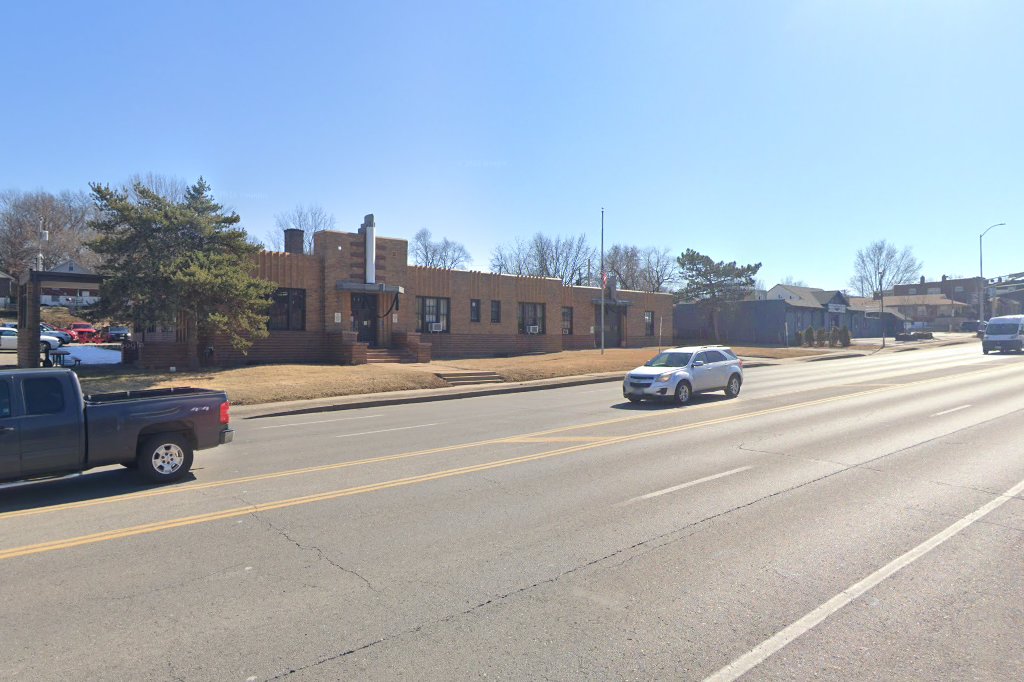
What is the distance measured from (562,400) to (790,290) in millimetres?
53712

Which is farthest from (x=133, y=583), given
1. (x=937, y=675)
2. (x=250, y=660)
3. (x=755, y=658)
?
(x=937, y=675)

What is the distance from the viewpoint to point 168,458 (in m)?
8.75

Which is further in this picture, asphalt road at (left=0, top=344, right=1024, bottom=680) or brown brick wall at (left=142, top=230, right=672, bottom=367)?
brown brick wall at (left=142, top=230, right=672, bottom=367)

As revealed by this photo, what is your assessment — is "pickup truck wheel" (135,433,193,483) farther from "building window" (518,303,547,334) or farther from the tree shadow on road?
"building window" (518,303,547,334)

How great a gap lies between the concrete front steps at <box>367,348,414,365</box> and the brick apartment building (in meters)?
0.10

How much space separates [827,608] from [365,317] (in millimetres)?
27547

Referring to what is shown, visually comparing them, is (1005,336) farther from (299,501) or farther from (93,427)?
(93,427)

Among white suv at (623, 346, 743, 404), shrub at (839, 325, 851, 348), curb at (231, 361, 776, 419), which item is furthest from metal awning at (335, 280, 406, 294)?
shrub at (839, 325, 851, 348)

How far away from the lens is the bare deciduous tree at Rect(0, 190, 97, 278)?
71.4 meters

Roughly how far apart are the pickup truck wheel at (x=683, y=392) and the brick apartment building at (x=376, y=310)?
1476cm

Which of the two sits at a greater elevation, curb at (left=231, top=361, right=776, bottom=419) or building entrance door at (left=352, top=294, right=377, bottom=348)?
building entrance door at (left=352, top=294, right=377, bottom=348)

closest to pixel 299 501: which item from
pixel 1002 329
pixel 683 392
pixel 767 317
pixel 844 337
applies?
pixel 683 392

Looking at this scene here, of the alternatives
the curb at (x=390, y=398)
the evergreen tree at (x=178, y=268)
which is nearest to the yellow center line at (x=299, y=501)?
the curb at (x=390, y=398)

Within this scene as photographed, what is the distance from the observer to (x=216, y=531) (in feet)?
21.0
